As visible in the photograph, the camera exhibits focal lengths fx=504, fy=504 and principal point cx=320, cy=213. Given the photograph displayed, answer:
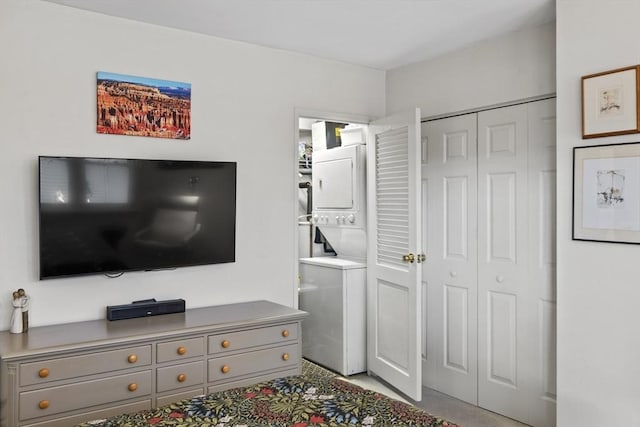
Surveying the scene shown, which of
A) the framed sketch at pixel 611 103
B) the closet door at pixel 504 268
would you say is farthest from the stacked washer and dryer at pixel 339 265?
the framed sketch at pixel 611 103

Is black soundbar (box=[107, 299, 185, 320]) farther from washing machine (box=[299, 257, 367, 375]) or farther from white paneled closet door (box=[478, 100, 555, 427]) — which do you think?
white paneled closet door (box=[478, 100, 555, 427])

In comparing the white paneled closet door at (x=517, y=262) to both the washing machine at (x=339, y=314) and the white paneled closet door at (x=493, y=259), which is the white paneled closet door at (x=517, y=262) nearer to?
the white paneled closet door at (x=493, y=259)

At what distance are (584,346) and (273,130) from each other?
2.39 m

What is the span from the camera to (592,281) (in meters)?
2.64

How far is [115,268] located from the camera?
2.92m

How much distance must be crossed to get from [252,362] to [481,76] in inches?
95.8

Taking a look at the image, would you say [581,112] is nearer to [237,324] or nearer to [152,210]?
[237,324]

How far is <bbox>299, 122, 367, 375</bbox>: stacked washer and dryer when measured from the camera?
13.5 feet

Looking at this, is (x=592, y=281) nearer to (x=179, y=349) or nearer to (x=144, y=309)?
(x=179, y=349)

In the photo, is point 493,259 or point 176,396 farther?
point 493,259

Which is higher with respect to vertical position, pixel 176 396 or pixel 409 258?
pixel 409 258

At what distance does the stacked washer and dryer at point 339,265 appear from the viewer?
13.5 feet

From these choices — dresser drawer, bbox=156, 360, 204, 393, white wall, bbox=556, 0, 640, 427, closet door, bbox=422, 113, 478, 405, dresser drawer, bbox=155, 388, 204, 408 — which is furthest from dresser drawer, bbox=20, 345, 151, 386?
white wall, bbox=556, 0, 640, 427

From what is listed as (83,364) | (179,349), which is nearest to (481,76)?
(179,349)
